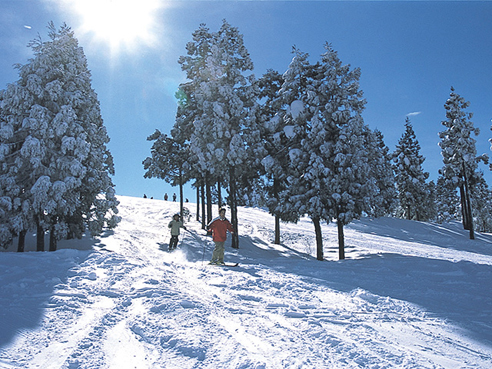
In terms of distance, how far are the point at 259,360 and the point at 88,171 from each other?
1784 cm

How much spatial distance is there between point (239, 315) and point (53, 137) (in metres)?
15.8

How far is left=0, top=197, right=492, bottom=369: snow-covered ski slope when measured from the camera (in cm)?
375

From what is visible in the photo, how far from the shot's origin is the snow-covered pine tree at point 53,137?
52.9ft

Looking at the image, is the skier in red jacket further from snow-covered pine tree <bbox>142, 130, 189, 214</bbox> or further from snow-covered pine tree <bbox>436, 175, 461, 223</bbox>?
snow-covered pine tree <bbox>436, 175, 461, 223</bbox>

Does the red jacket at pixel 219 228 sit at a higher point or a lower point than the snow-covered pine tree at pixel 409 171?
lower

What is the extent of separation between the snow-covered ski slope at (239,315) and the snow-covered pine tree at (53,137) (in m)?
6.76

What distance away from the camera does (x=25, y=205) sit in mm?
15906

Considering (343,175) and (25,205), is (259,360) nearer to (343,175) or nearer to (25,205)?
(343,175)

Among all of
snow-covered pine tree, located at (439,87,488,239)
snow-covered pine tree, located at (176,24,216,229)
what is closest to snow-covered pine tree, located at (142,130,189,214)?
snow-covered pine tree, located at (176,24,216,229)

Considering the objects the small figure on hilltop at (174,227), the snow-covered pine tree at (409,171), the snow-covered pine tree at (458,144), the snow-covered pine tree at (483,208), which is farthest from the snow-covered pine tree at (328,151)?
the snow-covered pine tree at (483,208)

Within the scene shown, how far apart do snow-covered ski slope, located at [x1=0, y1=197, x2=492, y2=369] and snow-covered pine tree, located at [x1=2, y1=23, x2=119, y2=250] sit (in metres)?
6.76

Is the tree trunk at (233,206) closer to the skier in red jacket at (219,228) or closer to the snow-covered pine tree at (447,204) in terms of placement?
the skier in red jacket at (219,228)

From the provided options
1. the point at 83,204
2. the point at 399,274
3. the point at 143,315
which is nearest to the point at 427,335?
the point at 143,315

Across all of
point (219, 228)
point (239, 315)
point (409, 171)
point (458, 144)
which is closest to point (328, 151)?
point (219, 228)
